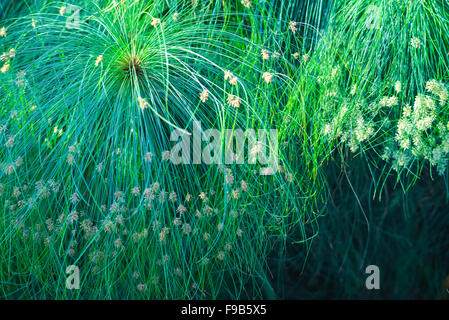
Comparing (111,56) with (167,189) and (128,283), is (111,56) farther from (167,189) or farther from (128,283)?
(128,283)

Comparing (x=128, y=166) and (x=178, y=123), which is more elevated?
(x=178, y=123)

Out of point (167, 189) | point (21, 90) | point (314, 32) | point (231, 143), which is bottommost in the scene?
point (167, 189)

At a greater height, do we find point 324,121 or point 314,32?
point 314,32

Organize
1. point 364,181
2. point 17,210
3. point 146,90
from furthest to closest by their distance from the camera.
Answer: point 364,181, point 146,90, point 17,210

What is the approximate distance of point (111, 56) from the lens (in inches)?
60.8

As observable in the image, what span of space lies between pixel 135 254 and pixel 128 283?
172 millimetres

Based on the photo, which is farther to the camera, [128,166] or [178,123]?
[178,123]

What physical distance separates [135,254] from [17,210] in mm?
358

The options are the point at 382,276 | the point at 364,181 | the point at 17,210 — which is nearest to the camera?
the point at 17,210

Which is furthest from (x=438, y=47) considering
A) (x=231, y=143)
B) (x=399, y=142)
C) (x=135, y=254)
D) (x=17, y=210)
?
(x=17, y=210)

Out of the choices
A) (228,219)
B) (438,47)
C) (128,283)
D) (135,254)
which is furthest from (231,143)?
(438,47)

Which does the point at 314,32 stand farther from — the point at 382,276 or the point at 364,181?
the point at 382,276

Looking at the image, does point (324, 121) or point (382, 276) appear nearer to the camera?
point (324, 121)

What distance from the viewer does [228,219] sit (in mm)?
1532
